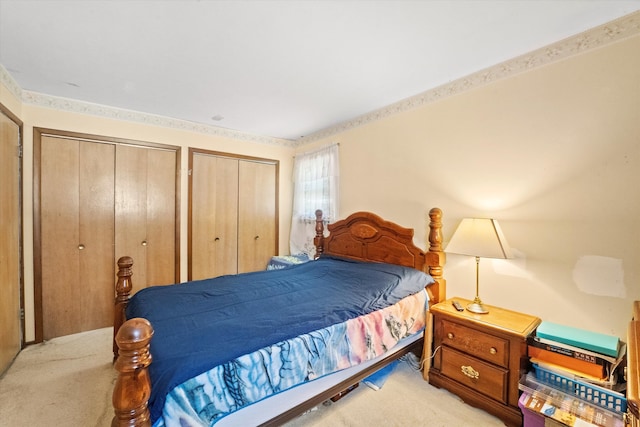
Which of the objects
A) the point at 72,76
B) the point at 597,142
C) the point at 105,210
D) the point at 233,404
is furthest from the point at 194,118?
the point at 597,142

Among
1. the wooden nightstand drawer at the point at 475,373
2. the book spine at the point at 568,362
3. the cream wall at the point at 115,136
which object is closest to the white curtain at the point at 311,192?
the cream wall at the point at 115,136

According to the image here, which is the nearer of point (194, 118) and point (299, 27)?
point (299, 27)

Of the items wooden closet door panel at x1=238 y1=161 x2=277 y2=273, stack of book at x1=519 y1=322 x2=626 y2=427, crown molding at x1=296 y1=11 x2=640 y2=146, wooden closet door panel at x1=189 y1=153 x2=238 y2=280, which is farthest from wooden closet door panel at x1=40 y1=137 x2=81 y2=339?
stack of book at x1=519 y1=322 x2=626 y2=427

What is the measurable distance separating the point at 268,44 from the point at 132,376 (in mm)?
1968

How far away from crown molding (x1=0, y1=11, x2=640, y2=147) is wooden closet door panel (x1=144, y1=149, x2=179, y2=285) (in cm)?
46

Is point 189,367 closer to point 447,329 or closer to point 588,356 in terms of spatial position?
point 447,329

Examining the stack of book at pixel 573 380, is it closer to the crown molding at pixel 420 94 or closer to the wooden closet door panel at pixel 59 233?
the crown molding at pixel 420 94

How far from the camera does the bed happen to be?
1046 millimetres

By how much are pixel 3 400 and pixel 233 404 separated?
78.5 inches

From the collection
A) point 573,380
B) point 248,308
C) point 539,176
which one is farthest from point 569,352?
point 248,308

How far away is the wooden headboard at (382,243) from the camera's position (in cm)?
242

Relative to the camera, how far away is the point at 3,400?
1914 mm

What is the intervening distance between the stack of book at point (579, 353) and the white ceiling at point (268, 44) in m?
1.87

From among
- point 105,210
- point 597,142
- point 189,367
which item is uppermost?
point 597,142
